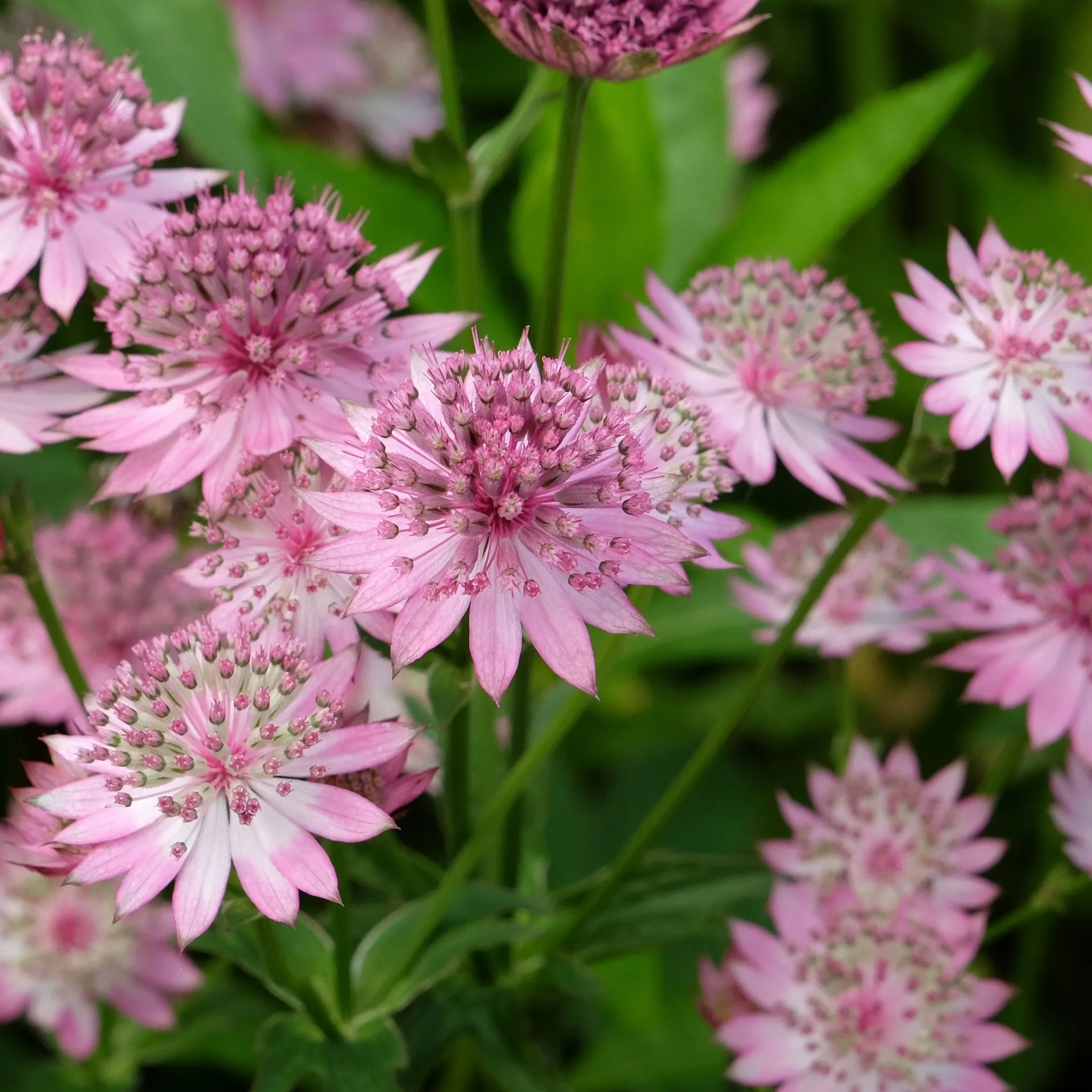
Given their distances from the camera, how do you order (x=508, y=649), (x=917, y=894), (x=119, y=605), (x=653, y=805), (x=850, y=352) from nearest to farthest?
(x=508, y=649) < (x=850, y=352) < (x=917, y=894) < (x=119, y=605) < (x=653, y=805)

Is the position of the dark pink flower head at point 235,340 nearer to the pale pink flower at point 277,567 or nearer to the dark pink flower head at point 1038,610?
the pale pink flower at point 277,567

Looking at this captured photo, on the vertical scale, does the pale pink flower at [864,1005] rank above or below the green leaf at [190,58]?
below

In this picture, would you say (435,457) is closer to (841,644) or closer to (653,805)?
(841,644)

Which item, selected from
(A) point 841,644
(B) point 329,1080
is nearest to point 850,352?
(A) point 841,644

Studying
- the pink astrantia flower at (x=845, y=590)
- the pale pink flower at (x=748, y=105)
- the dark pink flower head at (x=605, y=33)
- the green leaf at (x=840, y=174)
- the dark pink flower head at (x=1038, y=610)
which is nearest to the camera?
the dark pink flower head at (x=605, y=33)

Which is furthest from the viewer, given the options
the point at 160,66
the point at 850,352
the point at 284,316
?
the point at 160,66

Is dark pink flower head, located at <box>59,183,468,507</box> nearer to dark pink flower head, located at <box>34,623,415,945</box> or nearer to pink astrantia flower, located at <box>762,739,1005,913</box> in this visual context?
dark pink flower head, located at <box>34,623,415,945</box>

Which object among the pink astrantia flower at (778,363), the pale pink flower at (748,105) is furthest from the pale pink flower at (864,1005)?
the pale pink flower at (748,105)
